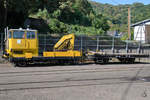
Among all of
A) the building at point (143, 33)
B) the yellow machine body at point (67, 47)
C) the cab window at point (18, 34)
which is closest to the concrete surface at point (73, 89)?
the cab window at point (18, 34)

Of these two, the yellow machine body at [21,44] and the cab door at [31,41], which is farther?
the cab door at [31,41]

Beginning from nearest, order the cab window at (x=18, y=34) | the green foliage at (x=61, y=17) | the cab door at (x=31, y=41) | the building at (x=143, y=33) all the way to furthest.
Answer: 1. the cab window at (x=18, y=34)
2. the cab door at (x=31, y=41)
3. the building at (x=143, y=33)
4. the green foliage at (x=61, y=17)

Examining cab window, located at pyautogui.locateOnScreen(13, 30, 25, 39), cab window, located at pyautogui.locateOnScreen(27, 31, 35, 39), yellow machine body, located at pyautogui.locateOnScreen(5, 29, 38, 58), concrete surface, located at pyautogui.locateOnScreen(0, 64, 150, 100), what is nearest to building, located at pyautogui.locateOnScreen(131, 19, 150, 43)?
cab window, located at pyautogui.locateOnScreen(27, 31, 35, 39)

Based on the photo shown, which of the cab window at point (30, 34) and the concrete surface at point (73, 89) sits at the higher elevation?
the cab window at point (30, 34)

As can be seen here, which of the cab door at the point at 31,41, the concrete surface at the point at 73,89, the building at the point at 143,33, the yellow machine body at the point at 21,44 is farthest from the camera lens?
the building at the point at 143,33

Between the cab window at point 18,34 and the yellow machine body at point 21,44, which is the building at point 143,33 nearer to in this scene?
the yellow machine body at point 21,44

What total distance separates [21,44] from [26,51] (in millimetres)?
687

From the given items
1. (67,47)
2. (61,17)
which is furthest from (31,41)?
(61,17)

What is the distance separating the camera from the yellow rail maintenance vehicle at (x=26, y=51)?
701 inches

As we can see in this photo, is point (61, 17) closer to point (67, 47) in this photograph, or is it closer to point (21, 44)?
point (67, 47)

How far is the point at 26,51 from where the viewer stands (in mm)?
18234

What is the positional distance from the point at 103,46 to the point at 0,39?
9.91 meters

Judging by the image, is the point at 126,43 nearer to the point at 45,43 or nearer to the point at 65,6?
the point at 45,43

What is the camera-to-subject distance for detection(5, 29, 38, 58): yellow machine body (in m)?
17.8
